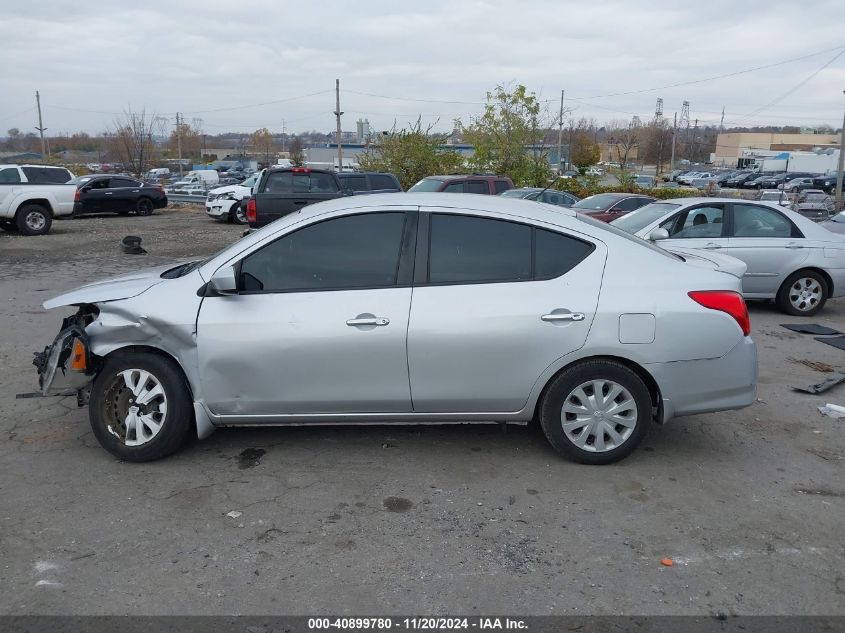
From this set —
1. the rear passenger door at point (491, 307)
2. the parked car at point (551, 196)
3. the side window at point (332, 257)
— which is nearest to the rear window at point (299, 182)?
the parked car at point (551, 196)

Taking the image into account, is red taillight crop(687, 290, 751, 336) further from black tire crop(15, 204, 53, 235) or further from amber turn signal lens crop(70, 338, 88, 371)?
black tire crop(15, 204, 53, 235)

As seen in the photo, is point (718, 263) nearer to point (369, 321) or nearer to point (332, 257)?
point (369, 321)

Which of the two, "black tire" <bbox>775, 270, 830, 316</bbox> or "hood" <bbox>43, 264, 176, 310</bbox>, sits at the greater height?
"hood" <bbox>43, 264, 176, 310</bbox>

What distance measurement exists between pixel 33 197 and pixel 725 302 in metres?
18.8

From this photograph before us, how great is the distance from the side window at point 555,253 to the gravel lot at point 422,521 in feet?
4.15

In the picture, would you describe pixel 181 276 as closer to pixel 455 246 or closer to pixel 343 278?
pixel 343 278

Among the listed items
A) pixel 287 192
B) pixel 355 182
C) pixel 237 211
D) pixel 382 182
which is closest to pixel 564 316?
pixel 287 192

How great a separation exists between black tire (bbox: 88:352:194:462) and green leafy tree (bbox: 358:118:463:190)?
25.8m

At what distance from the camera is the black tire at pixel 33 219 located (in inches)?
745

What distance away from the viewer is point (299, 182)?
1571cm

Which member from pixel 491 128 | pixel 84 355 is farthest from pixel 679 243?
pixel 491 128

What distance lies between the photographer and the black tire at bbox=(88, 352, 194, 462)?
4.65m

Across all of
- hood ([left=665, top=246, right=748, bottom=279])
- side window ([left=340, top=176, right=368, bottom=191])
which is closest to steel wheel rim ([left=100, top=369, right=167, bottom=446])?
hood ([left=665, top=246, right=748, bottom=279])

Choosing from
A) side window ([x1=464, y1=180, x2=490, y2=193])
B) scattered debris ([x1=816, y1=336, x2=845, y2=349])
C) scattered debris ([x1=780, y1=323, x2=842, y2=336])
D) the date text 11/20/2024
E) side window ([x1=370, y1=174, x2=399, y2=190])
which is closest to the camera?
the date text 11/20/2024
